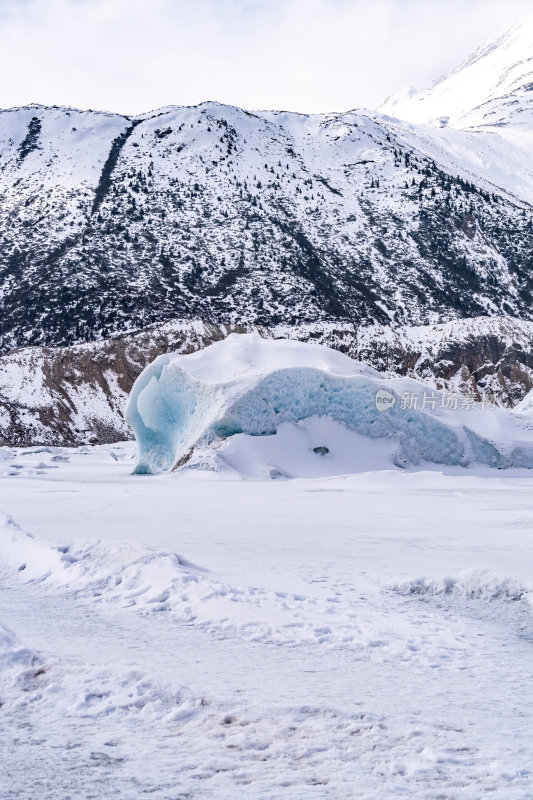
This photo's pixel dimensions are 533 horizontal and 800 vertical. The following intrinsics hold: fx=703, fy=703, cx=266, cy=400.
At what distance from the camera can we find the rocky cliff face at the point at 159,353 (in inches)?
1609

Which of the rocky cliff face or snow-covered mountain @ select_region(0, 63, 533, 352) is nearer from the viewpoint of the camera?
the rocky cliff face

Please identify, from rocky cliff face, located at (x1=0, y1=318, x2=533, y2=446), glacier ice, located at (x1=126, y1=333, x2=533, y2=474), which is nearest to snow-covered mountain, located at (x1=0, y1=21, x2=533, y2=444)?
rocky cliff face, located at (x1=0, y1=318, x2=533, y2=446)

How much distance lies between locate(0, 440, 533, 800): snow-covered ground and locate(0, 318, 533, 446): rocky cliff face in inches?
1345

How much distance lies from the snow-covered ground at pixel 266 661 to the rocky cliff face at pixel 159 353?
34164 mm

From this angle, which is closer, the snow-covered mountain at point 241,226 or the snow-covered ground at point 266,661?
the snow-covered ground at point 266,661

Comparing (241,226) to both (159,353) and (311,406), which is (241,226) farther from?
(311,406)

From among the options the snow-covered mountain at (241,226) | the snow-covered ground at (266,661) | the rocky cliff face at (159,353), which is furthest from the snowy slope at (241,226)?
the snow-covered ground at (266,661)

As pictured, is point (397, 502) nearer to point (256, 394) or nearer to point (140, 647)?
point (256, 394)

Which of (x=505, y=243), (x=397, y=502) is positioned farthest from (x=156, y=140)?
(x=397, y=502)

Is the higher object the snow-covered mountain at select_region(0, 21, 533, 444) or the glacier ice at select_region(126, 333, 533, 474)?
the snow-covered mountain at select_region(0, 21, 533, 444)

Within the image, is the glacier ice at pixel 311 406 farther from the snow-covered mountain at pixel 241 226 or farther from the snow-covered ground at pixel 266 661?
the snow-covered mountain at pixel 241 226

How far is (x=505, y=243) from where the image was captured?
67438 millimetres

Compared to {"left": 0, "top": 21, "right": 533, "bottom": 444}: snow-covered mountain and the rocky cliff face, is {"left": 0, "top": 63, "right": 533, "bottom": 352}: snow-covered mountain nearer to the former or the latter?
{"left": 0, "top": 21, "right": 533, "bottom": 444}: snow-covered mountain

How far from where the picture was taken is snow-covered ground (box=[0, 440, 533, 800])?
2.39 m
